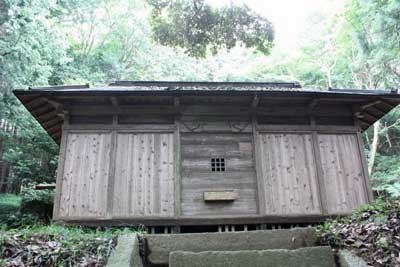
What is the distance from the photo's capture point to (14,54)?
9531 millimetres

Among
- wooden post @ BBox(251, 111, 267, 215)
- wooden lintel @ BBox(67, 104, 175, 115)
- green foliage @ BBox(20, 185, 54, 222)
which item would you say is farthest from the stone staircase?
green foliage @ BBox(20, 185, 54, 222)

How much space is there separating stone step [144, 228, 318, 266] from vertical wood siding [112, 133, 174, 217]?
298cm

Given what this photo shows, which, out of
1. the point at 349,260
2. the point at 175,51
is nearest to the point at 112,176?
the point at 175,51

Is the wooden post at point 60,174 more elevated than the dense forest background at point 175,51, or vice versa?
the dense forest background at point 175,51

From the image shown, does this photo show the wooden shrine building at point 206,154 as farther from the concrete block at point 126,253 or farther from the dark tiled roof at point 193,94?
the concrete block at point 126,253

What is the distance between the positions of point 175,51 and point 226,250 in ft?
22.2

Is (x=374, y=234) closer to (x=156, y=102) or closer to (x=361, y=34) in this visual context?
(x=156, y=102)

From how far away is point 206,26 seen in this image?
7426 mm

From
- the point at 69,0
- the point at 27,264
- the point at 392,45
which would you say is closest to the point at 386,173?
the point at 392,45

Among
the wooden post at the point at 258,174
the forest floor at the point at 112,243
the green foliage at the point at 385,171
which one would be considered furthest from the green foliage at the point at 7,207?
the green foliage at the point at 385,171

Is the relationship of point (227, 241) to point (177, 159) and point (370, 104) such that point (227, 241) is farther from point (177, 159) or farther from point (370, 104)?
point (370, 104)

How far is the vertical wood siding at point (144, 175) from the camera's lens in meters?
6.88

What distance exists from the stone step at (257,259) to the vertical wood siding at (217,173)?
3516mm

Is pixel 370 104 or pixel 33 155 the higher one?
pixel 33 155
